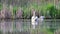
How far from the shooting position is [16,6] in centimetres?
1639

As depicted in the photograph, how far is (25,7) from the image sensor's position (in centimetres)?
1606

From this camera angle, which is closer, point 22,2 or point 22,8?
point 22,8

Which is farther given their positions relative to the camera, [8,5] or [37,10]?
[8,5]

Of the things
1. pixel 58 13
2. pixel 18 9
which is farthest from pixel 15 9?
pixel 58 13

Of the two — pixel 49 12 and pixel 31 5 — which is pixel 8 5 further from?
pixel 49 12

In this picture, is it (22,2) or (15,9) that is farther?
(22,2)

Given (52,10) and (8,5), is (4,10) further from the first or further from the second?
(52,10)

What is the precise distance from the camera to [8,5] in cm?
1664

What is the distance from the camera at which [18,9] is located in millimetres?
15773

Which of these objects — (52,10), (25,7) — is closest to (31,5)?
(25,7)

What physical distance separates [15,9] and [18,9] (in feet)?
0.59

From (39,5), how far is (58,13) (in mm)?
1397

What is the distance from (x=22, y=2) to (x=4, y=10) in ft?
6.31

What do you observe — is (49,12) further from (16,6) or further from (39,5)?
(16,6)
